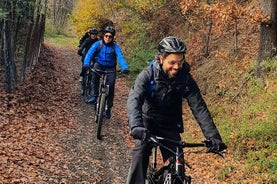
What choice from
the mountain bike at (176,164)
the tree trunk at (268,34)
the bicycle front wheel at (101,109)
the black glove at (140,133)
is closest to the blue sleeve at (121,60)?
the bicycle front wheel at (101,109)

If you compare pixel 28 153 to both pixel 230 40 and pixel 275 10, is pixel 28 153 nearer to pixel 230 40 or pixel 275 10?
pixel 275 10

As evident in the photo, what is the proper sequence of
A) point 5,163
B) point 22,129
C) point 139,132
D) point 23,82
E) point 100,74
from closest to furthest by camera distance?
point 139,132 < point 5,163 < point 22,129 < point 100,74 < point 23,82

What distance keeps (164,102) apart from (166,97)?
69mm

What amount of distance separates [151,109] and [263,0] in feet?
24.7

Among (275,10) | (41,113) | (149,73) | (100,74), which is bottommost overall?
(41,113)

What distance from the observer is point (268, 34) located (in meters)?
11.0

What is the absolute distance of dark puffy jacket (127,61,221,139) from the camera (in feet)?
15.0

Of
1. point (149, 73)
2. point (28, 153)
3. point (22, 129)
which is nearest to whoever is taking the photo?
point (149, 73)

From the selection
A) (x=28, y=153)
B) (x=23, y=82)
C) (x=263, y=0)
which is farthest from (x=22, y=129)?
(x=263, y=0)

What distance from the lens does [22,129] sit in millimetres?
9547

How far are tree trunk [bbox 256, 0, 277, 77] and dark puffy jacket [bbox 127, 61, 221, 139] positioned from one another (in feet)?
22.2

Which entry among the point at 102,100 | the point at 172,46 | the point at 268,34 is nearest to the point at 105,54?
the point at 102,100

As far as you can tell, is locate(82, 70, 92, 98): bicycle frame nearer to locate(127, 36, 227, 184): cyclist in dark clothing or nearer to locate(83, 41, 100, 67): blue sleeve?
locate(83, 41, 100, 67): blue sleeve

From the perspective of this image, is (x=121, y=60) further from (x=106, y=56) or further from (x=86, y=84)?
(x=86, y=84)
